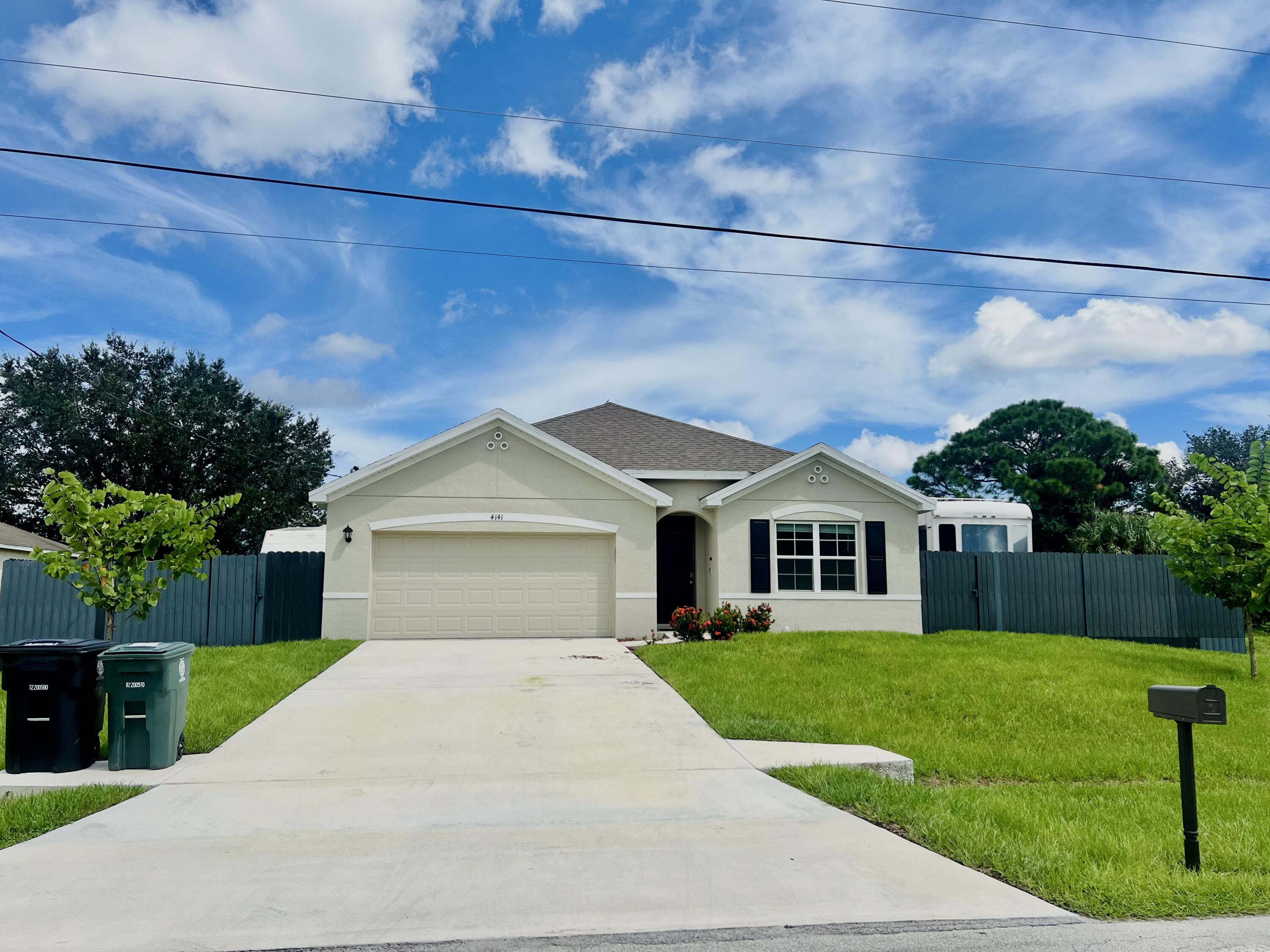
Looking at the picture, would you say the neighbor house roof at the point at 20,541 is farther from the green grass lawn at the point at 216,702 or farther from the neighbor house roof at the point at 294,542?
the green grass lawn at the point at 216,702

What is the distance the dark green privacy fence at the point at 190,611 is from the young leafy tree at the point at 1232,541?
1587 centimetres

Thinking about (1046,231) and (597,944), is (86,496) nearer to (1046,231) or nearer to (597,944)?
(597,944)

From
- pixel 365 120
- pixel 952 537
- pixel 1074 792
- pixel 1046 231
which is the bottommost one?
pixel 1074 792

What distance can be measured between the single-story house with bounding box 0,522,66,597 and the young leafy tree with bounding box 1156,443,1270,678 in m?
27.0

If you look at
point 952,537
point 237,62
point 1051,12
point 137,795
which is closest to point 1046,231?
point 1051,12

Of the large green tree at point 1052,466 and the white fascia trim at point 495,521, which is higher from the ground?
the large green tree at point 1052,466

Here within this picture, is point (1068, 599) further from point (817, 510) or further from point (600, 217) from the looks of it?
point (600, 217)

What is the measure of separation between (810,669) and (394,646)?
7359 millimetres

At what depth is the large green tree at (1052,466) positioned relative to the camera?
43188 millimetres

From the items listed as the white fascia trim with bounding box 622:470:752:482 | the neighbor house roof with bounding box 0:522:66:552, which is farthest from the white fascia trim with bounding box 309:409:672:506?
the neighbor house roof with bounding box 0:522:66:552

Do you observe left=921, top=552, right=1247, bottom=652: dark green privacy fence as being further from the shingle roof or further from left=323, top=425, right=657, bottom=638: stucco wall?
left=323, top=425, right=657, bottom=638: stucco wall

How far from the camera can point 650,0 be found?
11.1m

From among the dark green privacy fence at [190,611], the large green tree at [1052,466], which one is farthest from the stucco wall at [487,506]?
the large green tree at [1052,466]

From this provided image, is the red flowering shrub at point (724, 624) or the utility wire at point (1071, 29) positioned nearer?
the utility wire at point (1071, 29)
